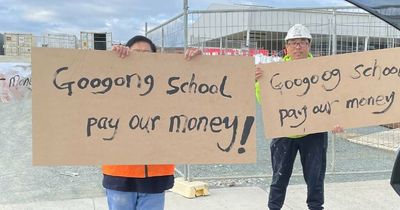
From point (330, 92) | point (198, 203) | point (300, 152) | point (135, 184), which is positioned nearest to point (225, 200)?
point (198, 203)

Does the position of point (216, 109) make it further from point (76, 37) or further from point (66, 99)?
point (76, 37)

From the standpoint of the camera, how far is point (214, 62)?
112 inches

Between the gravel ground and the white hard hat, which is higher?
the white hard hat

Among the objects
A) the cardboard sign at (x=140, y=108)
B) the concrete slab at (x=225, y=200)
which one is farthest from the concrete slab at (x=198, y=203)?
the cardboard sign at (x=140, y=108)

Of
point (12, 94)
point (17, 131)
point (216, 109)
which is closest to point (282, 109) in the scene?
point (216, 109)

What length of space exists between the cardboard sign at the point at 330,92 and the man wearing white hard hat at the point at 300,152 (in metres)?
0.40

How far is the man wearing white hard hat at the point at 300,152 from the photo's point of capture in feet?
12.5

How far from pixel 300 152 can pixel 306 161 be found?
90 mm

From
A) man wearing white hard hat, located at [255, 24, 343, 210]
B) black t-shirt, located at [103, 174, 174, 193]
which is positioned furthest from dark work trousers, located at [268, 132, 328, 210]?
black t-shirt, located at [103, 174, 174, 193]

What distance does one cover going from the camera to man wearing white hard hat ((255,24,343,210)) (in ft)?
12.5

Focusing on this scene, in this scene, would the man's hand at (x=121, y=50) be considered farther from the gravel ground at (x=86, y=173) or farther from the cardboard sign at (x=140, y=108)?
the gravel ground at (x=86, y=173)

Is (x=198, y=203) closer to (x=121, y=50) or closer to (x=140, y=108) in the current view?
(x=140, y=108)

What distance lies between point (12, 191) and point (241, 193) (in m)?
2.77

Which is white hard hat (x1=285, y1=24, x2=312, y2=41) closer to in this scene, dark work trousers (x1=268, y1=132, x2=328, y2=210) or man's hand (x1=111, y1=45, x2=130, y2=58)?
dark work trousers (x1=268, y1=132, x2=328, y2=210)
